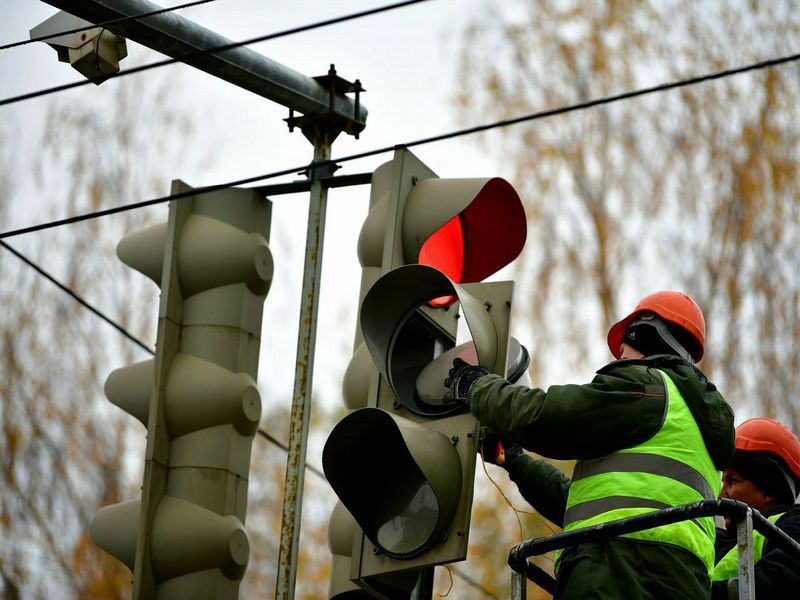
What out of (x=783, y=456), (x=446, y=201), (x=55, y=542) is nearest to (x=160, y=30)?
(x=446, y=201)

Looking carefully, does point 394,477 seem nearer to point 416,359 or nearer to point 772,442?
point 416,359

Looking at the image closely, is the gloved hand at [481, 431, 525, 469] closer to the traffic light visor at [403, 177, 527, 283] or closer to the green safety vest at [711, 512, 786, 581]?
the traffic light visor at [403, 177, 527, 283]

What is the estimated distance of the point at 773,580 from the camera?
5426 millimetres

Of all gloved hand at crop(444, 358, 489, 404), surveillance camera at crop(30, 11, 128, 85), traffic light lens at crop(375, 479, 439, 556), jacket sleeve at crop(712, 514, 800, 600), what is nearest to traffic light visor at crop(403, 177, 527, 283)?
gloved hand at crop(444, 358, 489, 404)

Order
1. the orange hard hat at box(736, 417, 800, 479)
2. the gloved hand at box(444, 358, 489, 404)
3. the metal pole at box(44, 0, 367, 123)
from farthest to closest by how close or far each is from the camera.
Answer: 1. the metal pole at box(44, 0, 367, 123)
2. the orange hard hat at box(736, 417, 800, 479)
3. the gloved hand at box(444, 358, 489, 404)

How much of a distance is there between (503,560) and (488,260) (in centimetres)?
770

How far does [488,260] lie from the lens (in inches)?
253

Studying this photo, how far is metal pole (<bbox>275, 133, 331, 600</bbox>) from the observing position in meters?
6.45

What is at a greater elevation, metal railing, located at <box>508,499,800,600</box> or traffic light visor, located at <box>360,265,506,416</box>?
traffic light visor, located at <box>360,265,506,416</box>

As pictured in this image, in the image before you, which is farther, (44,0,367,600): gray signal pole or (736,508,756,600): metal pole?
(44,0,367,600): gray signal pole

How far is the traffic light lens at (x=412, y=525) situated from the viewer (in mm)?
5496

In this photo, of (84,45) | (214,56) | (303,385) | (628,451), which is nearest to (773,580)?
(628,451)

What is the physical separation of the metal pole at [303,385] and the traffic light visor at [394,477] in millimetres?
609

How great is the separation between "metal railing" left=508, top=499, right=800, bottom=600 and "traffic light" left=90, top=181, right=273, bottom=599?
1454 mm
